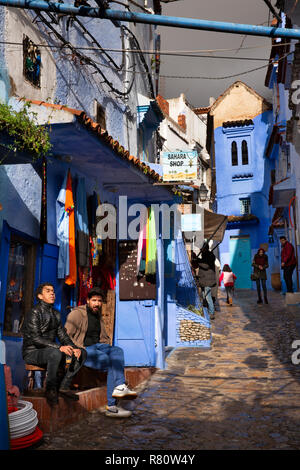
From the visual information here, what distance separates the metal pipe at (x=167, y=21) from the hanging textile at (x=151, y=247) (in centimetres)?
466

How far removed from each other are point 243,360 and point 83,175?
5079 mm

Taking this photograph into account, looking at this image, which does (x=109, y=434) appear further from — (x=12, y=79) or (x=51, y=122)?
(x=12, y=79)

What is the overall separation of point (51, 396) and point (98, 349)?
121 centimetres

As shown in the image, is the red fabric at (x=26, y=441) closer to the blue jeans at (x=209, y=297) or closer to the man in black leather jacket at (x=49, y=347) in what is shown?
the man in black leather jacket at (x=49, y=347)

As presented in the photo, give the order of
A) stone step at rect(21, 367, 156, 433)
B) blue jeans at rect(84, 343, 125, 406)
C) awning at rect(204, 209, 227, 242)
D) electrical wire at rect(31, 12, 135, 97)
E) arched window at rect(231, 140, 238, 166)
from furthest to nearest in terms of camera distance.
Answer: arched window at rect(231, 140, 238, 166) → awning at rect(204, 209, 227, 242) → electrical wire at rect(31, 12, 135, 97) → blue jeans at rect(84, 343, 125, 406) → stone step at rect(21, 367, 156, 433)

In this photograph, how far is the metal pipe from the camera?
212 inches

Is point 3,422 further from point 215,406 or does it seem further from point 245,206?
point 245,206

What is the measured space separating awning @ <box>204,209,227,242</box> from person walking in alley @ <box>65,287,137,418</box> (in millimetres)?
8843

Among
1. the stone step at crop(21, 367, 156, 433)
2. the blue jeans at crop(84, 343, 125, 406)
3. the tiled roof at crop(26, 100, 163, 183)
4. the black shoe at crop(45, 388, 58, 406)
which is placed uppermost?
the tiled roof at crop(26, 100, 163, 183)

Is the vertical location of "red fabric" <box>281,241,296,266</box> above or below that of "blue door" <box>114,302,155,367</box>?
above

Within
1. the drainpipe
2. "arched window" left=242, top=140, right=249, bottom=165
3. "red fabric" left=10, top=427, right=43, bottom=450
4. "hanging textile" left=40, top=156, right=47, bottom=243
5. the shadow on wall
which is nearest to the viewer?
the drainpipe

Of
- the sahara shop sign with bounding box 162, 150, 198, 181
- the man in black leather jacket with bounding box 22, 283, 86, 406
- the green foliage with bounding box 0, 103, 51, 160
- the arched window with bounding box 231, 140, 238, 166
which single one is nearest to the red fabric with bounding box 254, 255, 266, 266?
the sahara shop sign with bounding box 162, 150, 198, 181

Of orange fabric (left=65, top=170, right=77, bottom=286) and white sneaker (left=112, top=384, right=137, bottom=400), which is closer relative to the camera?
white sneaker (left=112, top=384, right=137, bottom=400)

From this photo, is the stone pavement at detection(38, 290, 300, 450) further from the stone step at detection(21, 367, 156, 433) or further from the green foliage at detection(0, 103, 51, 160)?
the green foliage at detection(0, 103, 51, 160)
